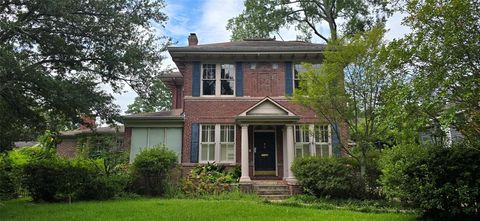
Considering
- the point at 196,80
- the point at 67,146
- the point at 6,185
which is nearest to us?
the point at 6,185

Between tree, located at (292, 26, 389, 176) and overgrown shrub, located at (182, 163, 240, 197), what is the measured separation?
173 inches

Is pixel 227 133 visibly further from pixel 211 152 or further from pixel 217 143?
pixel 211 152

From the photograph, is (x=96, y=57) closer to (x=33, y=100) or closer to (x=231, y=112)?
(x=33, y=100)

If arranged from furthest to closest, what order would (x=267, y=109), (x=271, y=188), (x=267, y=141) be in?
1. (x=267, y=141)
2. (x=267, y=109)
3. (x=271, y=188)

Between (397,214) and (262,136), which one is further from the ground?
(262,136)

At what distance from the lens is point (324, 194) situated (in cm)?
1202

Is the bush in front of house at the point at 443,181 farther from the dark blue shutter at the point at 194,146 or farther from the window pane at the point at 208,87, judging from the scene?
the window pane at the point at 208,87

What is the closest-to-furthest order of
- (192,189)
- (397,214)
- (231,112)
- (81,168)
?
1. (397,214)
2. (81,168)
3. (192,189)
4. (231,112)

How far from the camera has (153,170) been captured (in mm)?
13227

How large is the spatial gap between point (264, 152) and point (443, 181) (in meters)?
9.05

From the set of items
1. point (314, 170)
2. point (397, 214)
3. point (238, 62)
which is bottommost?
point (397, 214)

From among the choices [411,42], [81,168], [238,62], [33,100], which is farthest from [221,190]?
[411,42]

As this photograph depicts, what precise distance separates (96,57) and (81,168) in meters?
4.11

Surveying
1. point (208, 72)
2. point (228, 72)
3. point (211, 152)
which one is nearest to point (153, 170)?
point (211, 152)
